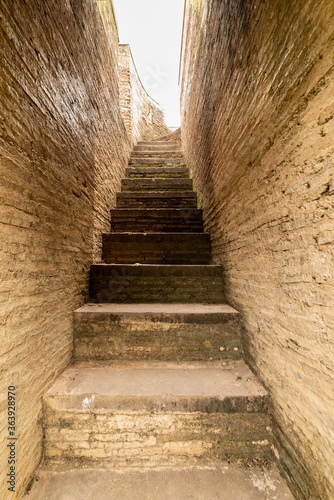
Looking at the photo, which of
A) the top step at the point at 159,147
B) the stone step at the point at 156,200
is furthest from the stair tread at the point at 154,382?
the top step at the point at 159,147

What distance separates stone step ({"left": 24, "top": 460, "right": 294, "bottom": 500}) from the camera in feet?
3.59

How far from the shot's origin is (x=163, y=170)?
4.57 metres

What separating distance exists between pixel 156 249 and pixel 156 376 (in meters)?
1.61

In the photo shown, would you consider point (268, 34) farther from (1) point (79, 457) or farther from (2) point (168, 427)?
(1) point (79, 457)

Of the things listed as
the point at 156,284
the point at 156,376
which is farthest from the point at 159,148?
the point at 156,376

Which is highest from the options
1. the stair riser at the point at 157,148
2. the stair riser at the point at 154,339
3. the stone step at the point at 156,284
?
→ the stair riser at the point at 157,148

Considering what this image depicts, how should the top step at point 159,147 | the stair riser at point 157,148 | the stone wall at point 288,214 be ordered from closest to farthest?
the stone wall at point 288,214
the stair riser at point 157,148
the top step at point 159,147

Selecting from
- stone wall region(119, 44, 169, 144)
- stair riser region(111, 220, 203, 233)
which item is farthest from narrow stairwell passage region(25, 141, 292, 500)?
stone wall region(119, 44, 169, 144)

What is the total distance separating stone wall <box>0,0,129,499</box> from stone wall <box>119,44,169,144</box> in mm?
4143

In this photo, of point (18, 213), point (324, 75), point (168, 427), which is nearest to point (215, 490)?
point (168, 427)

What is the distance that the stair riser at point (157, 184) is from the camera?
4.03m

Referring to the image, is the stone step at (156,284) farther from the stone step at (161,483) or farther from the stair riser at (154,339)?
the stone step at (161,483)

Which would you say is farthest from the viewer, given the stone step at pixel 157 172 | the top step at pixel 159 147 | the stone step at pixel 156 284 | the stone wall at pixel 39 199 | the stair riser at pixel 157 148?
the top step at pixel 159 147

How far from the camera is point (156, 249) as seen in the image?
2.80m
